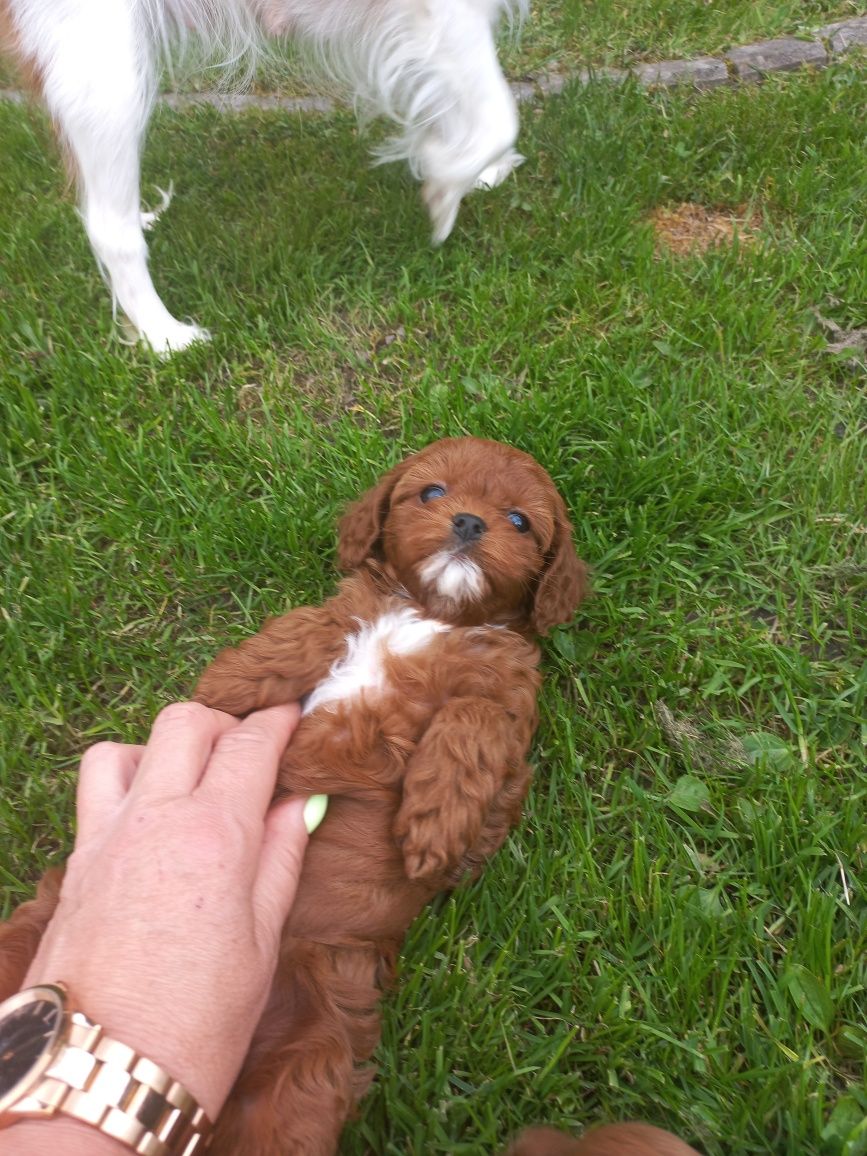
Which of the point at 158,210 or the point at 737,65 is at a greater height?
the point at 158,210

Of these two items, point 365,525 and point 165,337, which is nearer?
point 365,525

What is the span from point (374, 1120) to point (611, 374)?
109 inches

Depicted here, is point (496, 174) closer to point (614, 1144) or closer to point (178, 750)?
point (178, 750)

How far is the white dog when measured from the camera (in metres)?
2.92

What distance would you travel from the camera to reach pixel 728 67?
4777 millimetres

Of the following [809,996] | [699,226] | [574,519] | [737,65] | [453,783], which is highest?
[737,65]

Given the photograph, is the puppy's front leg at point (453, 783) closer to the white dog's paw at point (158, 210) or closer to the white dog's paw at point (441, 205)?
the white dog's paw at point (441, 205)

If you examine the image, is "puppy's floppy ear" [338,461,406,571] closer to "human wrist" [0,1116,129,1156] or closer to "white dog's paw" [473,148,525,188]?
"human wrist" [0,1116,129,1156]

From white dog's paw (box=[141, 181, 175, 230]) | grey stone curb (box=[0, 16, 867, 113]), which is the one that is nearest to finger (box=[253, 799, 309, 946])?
white dog's paw (box=[141, 181, 175, 230])

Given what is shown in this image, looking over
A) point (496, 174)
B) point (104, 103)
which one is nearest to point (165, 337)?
point (104, 103)

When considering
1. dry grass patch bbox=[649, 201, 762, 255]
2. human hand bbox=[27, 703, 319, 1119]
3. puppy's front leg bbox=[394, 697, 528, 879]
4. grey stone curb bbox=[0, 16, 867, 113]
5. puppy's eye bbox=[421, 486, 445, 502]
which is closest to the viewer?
human hand bbox=[27, 703, 319, 1119]

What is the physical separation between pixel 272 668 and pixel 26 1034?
111cm

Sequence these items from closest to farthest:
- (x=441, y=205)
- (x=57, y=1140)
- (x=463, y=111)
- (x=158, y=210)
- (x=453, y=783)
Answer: (x=57, y=1140) < (x=453, y=783) < (x=463, y=111) < (x=441, y=205) < (x=158, y=210)

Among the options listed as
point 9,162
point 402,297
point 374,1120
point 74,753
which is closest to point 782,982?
point 374,1120
